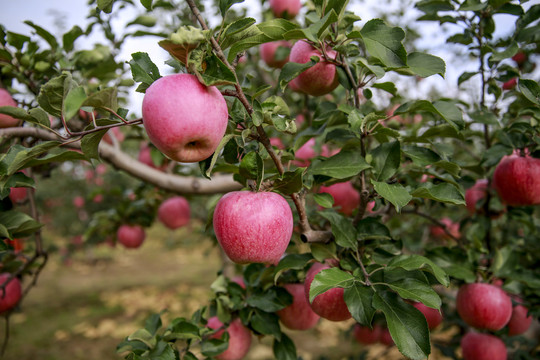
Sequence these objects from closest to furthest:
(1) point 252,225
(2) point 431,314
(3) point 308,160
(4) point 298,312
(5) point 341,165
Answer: (1) point 252,225, (5) point 341,165, (3) point 308,160, (4) point 298,312, (2) point 431,314

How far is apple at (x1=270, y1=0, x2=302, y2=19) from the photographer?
1.82 meters

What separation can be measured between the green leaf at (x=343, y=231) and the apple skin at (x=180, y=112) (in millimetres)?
435

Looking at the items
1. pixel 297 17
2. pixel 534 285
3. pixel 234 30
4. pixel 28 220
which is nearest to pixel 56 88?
pixel 234 30

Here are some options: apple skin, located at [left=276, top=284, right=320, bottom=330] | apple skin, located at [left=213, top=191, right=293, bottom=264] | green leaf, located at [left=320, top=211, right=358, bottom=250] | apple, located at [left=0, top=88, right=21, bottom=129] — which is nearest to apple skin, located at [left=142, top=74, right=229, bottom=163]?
apple skin, located at [left=213, top=191, right=293, bottom=264]

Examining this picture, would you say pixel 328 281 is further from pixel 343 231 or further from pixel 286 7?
pixel 286 7

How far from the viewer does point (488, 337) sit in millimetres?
1381

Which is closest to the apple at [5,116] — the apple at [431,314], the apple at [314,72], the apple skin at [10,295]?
the apple skin at [10,295]

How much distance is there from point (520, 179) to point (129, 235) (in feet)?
6.80

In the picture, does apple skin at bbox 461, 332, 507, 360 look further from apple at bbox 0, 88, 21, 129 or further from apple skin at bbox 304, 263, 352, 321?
apple at bbox 0, 88, 21, 129

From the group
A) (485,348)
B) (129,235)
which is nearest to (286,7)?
(129,235)

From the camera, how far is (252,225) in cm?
79

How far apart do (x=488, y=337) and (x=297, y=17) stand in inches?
71.4

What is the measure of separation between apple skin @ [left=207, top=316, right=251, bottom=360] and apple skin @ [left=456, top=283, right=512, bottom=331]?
774 mm

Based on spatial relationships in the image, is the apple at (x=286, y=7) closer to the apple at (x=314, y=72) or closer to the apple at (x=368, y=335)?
the apple at (x=314, y=72)
